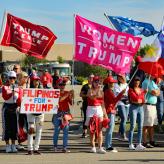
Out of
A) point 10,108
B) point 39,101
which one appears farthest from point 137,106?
point 10,108

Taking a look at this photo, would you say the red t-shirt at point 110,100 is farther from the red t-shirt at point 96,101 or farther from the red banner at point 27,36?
the red banner at point 27,36

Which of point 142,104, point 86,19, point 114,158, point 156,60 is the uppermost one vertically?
point 86,19

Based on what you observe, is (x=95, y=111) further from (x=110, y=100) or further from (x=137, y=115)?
(x=137, y=115)

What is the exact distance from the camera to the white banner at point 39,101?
1210 cm

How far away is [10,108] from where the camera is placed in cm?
1242

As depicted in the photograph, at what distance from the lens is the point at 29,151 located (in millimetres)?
12047

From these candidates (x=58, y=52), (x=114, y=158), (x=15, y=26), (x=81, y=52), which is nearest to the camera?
(x=114, y=158)

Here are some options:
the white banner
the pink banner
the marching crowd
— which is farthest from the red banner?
the white banner

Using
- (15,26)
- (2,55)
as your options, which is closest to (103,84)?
(15,26)

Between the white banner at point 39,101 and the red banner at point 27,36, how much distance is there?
4.57 feet

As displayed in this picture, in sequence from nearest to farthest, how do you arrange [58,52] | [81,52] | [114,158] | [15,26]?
[114,158] → [81,52] → [15,26] → [58,52]

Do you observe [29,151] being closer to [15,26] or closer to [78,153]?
[78,153]

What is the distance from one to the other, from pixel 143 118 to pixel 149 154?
125cm

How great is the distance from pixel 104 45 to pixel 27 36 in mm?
1923
